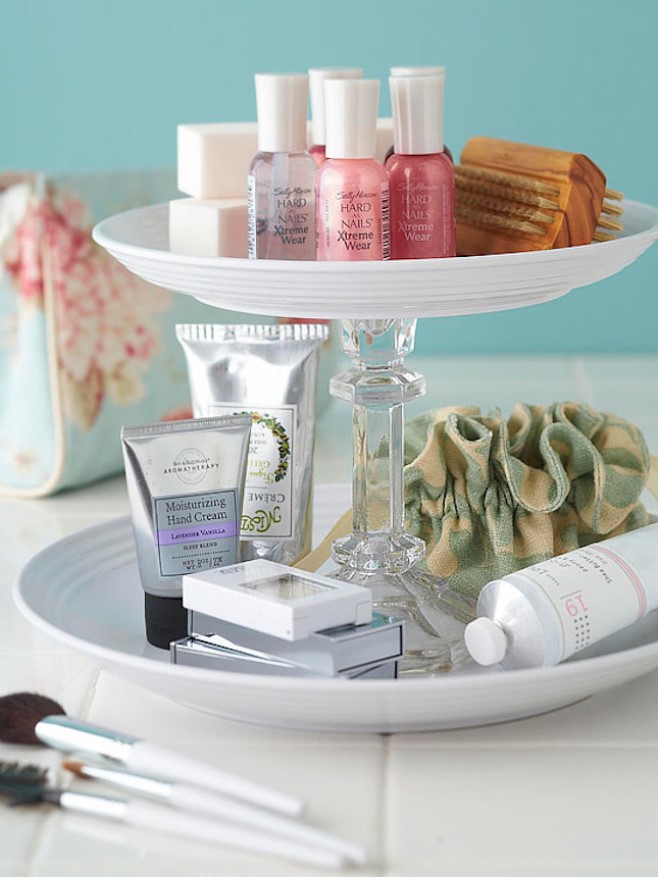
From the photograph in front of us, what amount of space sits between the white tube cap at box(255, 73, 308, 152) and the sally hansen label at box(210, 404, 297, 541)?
0.58ft

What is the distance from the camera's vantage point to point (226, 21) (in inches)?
76.0

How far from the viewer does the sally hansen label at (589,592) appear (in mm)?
694

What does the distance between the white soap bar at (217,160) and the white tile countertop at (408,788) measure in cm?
29

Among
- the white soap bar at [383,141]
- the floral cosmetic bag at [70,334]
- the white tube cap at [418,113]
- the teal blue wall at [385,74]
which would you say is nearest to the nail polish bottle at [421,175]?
the white tube cap at [418,113]

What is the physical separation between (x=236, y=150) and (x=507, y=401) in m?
0.86

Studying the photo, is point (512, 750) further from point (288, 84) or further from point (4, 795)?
point (288, 84)

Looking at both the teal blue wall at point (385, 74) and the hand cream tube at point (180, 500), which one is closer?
the hand cream tube at point (180, 500)

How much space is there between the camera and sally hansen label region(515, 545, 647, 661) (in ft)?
2.28

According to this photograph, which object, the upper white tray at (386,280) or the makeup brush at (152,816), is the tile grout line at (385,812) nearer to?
the makeup brush at (152,816)

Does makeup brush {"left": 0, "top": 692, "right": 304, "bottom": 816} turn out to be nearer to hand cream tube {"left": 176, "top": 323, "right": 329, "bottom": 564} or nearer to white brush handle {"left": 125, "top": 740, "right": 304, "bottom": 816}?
white brush handle {"left": 125, "top": 740, "right": 304, "bottom": 816}

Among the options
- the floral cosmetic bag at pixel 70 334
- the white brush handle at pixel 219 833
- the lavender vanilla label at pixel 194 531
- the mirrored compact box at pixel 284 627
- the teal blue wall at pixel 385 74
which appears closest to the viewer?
the white brush handle at pixel 219 833

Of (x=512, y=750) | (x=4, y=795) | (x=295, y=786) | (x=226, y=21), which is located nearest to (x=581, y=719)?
(x=512, y=750)

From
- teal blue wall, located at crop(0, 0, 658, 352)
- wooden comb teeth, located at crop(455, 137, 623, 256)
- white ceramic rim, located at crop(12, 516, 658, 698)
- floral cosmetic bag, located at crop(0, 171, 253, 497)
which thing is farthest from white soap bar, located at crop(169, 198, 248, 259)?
teal blue wall, located at crop(0, 0, 658, 352)

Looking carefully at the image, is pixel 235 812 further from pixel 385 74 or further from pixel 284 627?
pixel 385 74
